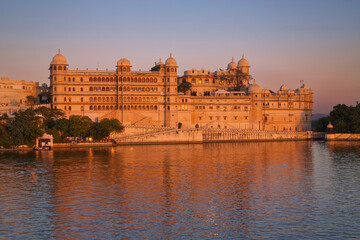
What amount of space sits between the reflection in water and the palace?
38.5 m

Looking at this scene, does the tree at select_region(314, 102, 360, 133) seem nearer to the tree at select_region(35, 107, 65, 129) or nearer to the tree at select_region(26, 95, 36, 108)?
the tree at select_region(35, 107, 65, 129)

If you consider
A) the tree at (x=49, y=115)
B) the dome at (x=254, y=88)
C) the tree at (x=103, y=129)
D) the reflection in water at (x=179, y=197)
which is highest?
the dome at (x=254, y=88)

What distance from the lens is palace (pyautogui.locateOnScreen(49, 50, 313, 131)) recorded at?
110062 mm

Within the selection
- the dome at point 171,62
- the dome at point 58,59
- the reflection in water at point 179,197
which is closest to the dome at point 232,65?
the dome at point 171,62

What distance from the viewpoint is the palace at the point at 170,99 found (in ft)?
361

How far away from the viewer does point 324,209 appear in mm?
39281

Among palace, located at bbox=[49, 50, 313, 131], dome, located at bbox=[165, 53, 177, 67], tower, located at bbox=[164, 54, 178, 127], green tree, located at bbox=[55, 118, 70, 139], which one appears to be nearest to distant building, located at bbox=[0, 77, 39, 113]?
palace, located at bbox=[49, 50, 313, 131]

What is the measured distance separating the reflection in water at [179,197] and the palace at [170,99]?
3848cm

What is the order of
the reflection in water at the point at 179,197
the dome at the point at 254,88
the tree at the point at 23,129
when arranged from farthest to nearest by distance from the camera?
1. the dome at the point at 254,88
2. the tree at the point at 23,129
3. the reflection in water at the point at 179,197

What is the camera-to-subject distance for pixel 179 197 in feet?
144

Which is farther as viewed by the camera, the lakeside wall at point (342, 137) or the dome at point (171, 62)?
the lakeside wall at point (342, 137)

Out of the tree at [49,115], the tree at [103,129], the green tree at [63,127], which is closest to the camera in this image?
the green tree at [63,127]

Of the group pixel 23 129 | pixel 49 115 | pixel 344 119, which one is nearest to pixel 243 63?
pixel 344 119

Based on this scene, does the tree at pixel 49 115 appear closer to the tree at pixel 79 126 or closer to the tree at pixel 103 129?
the tree at pixel 79 126
